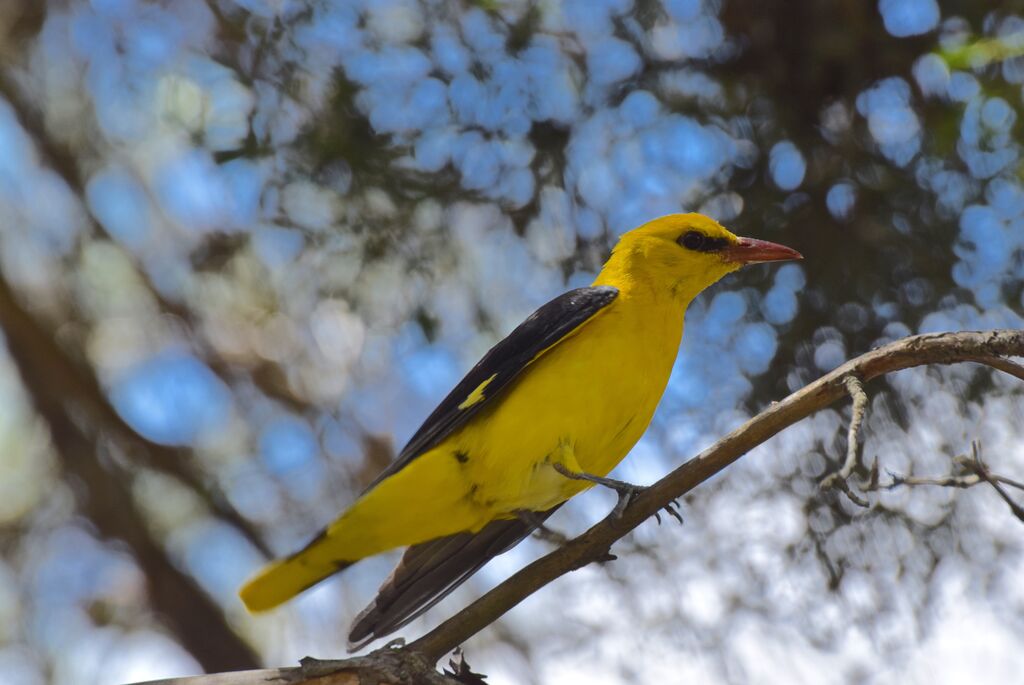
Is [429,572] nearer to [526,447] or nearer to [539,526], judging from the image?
[539,526]

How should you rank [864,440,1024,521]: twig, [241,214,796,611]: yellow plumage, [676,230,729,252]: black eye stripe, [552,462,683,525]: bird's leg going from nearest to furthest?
[864,440,1024,521]: twig → [552,462,683,525]: bird's leg → [241,214,796,611]: yellow plumage → [676,230,729,252]: black eye stripe

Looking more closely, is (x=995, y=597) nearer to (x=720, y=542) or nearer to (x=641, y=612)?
(x=720, y=542)

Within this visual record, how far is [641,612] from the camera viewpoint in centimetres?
396

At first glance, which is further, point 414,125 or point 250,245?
point 250,245

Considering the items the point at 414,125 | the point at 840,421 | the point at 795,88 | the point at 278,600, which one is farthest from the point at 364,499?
the point at 795,88

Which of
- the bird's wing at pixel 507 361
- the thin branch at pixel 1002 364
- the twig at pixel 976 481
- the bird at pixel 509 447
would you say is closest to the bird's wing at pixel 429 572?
the bird at pixel 509 447

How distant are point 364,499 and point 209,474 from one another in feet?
6.70

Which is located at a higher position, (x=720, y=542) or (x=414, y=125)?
(x=414, y=125)

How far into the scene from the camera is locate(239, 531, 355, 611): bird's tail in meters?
3.06

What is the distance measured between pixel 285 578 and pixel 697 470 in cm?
133

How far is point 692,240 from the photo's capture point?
3.38 meters

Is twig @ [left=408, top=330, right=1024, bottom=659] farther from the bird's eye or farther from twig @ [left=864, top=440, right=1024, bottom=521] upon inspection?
the bird's eye

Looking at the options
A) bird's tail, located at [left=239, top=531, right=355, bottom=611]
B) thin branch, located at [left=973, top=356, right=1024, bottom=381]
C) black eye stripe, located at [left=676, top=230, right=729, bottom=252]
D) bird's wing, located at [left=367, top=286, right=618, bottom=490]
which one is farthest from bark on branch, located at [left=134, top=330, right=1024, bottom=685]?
black eye stripe, located at [left=676, top=230, right=729, bottom=252]

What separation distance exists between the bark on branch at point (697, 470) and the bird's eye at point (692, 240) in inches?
45.2
